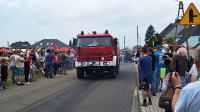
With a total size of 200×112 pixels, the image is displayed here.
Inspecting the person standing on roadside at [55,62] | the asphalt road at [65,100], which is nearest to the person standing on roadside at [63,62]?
the person standing on roadside at [55,62]

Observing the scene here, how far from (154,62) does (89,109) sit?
3851 mm

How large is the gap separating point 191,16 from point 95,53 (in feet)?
54.9

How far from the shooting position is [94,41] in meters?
28.7

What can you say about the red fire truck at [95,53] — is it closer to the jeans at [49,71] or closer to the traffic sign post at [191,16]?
the jeans at [49,71]

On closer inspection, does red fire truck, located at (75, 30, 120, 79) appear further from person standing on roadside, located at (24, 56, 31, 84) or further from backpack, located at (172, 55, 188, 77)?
backpack, located at (172, 55, 188, 77)

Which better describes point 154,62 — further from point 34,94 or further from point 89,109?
point 34,94

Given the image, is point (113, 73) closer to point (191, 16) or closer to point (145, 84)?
point (145, 84)

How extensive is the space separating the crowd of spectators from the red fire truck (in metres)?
2.20

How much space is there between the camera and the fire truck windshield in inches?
1126

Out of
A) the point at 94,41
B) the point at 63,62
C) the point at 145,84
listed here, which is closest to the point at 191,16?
the point at 145,84

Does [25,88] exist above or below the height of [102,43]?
below

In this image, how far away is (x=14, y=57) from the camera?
2448 cm

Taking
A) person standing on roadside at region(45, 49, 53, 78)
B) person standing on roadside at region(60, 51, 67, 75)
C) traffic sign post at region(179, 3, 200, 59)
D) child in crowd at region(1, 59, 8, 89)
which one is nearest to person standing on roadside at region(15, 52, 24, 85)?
child in crowd at region(1, 59, 8, 89)

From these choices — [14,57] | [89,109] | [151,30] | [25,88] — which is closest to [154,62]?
[89,109]
